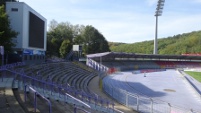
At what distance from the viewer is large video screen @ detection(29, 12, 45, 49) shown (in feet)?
120

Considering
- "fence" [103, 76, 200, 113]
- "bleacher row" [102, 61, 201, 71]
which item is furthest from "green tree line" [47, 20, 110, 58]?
"fence" [103, 76, 200, 113]

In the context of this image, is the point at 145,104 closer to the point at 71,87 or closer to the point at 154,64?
the point at 71,87

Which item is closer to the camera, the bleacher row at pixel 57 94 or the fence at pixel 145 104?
the bleacher row at pixel 57 94

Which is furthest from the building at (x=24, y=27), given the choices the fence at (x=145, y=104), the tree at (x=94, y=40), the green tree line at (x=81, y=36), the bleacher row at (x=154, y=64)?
the tree at (x=94, y=40)

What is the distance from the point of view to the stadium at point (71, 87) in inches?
443

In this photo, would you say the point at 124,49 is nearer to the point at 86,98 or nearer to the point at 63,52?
the point at 63,52

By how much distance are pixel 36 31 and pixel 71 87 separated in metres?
20.7

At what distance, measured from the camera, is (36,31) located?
3944 cm

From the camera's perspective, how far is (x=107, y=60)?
68125 mm

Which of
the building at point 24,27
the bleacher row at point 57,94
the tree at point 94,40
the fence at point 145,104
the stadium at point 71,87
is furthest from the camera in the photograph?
the tree at point 94,40

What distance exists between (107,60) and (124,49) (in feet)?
385

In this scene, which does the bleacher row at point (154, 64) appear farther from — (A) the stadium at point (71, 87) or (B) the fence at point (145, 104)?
(B) the fence at point (145, 104)

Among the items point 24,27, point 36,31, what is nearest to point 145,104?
point 24,27

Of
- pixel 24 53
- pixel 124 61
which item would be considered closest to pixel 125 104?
pixel 24 53
